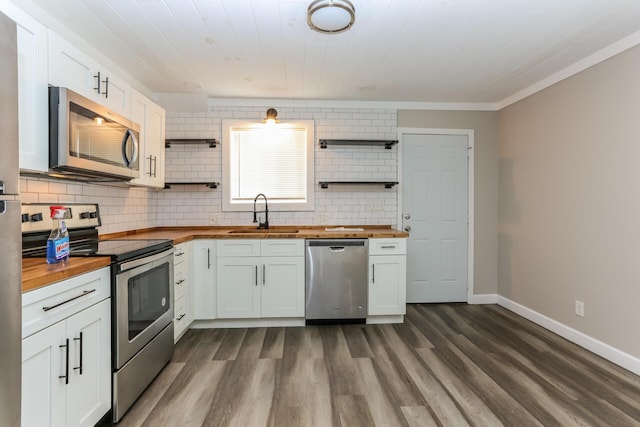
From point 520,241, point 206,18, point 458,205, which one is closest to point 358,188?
point 458,205

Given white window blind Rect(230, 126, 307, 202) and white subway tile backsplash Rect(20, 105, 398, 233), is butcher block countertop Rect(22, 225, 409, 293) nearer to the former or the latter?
white subway tile backsplash Rect(20, 105, 398, 233)

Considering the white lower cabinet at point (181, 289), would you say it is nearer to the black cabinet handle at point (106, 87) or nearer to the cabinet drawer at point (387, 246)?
the black cabinet handle at point (106, 87)

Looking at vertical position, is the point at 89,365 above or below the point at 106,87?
below

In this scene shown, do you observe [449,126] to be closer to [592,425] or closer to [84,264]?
[592,425]

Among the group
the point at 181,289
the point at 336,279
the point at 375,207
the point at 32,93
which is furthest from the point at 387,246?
the point at 32,93

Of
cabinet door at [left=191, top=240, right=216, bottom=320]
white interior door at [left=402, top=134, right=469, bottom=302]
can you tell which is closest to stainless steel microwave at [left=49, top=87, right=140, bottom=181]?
cabinet door at [left=191, top=240, right=216, bottom=320]

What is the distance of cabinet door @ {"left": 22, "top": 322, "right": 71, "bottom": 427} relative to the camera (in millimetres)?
1212

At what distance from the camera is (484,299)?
12.7 ft

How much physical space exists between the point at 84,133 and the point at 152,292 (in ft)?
3.57

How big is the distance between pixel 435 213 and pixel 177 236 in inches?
116

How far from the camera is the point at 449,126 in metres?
3.87

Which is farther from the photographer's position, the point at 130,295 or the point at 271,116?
the point at 271,116

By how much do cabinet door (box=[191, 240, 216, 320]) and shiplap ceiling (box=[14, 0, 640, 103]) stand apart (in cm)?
171

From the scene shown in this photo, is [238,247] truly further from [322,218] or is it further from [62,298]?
[62,298]
